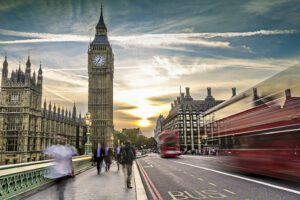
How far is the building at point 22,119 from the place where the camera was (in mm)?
81062

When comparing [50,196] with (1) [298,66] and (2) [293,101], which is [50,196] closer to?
(2) [293,101]

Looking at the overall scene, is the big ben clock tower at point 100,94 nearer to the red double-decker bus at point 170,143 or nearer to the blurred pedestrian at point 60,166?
the red double-decker bus at point 170,143

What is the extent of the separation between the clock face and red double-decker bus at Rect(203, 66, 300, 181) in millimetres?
110778

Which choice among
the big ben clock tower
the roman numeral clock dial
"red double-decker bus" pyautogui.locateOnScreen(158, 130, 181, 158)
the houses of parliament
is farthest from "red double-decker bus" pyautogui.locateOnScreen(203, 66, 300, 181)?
the roman numeral clock dial

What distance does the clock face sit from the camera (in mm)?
126875

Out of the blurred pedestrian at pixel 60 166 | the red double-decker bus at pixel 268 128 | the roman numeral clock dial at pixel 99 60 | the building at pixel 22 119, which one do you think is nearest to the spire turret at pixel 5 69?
the building at pixel 22 119

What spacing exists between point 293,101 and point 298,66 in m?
1.64

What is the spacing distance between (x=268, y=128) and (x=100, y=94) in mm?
113111

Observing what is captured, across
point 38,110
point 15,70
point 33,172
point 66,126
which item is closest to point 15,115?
point 38,110

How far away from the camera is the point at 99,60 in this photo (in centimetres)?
12725

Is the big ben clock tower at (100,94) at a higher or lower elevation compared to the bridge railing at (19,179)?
higher

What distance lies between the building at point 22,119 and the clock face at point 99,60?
103 ft

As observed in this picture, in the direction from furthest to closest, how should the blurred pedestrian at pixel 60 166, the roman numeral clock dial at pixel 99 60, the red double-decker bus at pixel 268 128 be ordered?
the roman numeral clock dial at pixel 99 60, the red double-decker bus at pixel 268 128, the blurred pedestrian at pixel 60 166

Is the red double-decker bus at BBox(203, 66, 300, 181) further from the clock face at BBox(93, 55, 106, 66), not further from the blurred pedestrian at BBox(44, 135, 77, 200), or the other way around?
the clock face at BBox(93, 55, 106, 66)
